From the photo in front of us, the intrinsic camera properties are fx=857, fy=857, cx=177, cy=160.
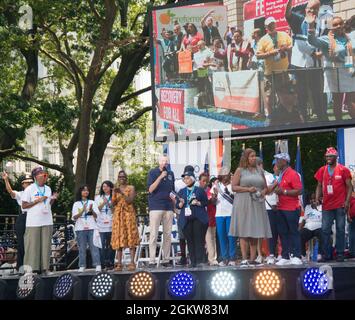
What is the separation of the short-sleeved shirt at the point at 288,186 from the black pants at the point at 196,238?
130 cm

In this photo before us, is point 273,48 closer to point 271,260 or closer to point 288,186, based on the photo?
point 288,186

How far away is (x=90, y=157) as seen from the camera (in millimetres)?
26141

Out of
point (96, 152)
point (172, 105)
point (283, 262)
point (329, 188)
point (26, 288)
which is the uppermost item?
point (172, 105)

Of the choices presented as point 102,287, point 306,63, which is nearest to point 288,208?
point 102,287

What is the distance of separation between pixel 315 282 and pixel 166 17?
1180 cm

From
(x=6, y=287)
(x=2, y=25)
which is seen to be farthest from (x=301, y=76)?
(x=6, y=287)

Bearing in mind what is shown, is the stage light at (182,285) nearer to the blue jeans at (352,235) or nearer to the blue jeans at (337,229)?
the blue jeans at (337,229)

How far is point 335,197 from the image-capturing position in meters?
12.3

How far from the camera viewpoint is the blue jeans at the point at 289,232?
476 inches

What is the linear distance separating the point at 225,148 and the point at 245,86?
163 centimetres

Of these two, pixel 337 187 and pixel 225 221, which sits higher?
pixel 337 187

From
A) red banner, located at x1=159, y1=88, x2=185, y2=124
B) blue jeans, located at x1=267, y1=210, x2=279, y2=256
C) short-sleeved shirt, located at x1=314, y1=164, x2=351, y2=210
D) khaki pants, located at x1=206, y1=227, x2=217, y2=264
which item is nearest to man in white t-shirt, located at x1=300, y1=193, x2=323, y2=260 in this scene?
blue jeans, located at x1=267, y1=210, x2=279, y2=256

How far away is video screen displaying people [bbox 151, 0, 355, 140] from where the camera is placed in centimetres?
1762
